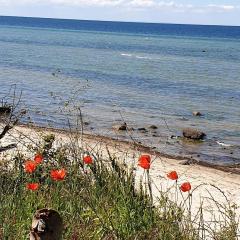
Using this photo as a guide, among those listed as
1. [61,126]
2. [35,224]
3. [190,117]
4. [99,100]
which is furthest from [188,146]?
[35,224]

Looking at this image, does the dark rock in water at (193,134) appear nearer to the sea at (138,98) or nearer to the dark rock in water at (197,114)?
the sea at (138,98)

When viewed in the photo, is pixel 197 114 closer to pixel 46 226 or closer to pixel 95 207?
pixel 95 207

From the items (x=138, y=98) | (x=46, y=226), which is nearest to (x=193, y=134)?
(x=138, y=98)

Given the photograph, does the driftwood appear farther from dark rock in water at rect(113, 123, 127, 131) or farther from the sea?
dark rock in water at rect(113, 123, 127, 131)

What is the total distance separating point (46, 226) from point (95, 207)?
8.66ft

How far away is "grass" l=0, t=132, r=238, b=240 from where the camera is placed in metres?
5.31

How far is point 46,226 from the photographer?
3299 millimetres

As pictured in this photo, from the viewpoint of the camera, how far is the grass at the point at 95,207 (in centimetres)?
531

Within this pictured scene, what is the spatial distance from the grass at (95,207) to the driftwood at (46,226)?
5.41ft

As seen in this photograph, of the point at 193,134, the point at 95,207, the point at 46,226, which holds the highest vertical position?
the point at 46,226

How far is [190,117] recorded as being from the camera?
87.7 ft

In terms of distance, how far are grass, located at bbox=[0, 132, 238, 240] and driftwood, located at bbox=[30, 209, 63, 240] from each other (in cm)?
165

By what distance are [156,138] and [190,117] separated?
615 centimetres

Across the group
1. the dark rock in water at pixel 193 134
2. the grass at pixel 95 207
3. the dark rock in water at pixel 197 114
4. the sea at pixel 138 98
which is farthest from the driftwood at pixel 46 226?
the dark rock in water at pixel 197 114
